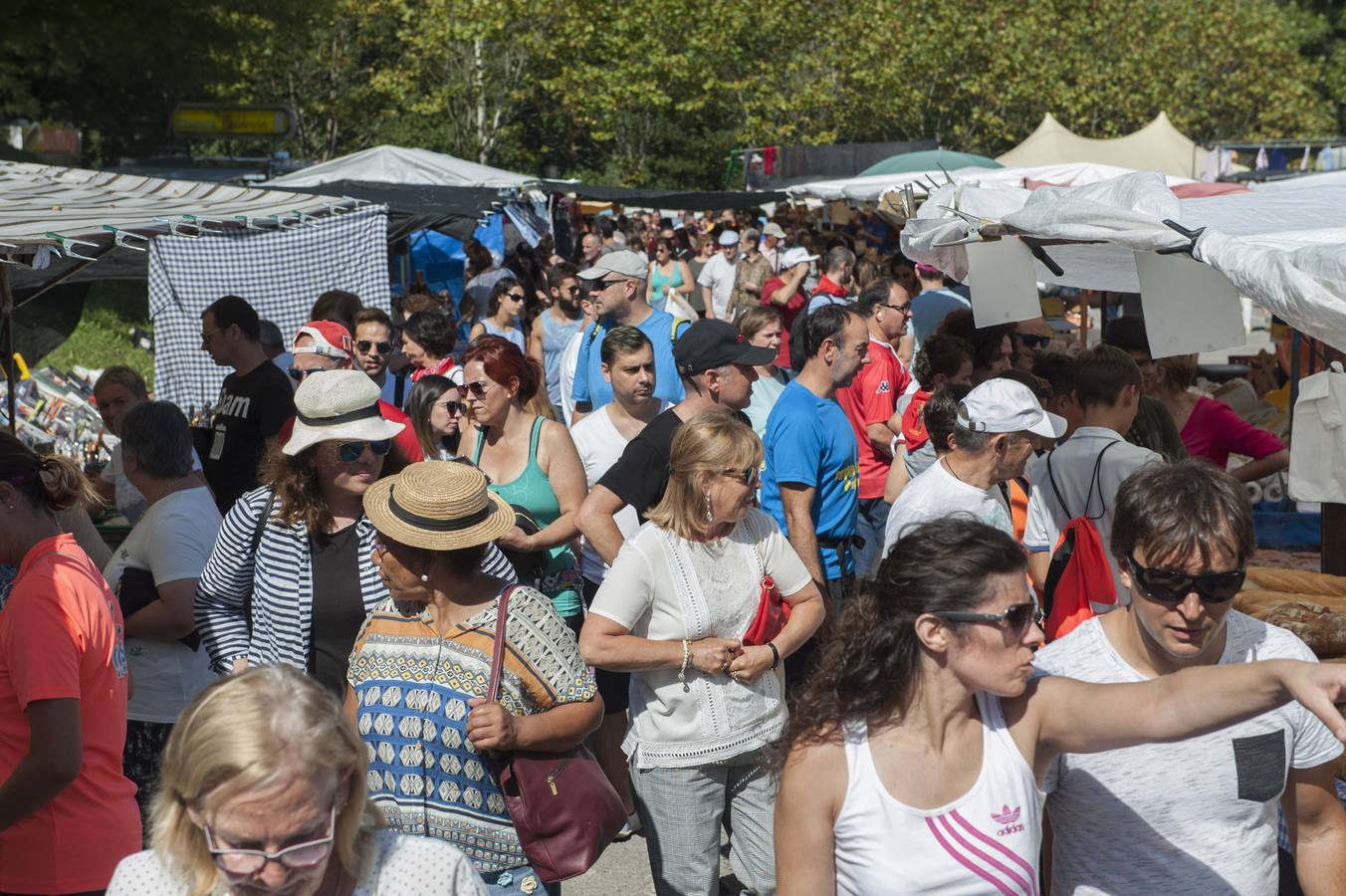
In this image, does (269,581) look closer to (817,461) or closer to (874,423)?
(817,461)

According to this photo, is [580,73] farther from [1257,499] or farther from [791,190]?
[1257,499]

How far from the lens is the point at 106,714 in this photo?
10.3 feet

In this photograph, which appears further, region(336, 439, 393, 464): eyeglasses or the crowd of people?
region(336, 439, 393, 464): eyeglasses

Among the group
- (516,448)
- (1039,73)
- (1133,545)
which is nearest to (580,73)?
(1039,73)

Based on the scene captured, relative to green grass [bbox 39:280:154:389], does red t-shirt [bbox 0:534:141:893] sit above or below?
above

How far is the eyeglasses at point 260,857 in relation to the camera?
1.96 metres

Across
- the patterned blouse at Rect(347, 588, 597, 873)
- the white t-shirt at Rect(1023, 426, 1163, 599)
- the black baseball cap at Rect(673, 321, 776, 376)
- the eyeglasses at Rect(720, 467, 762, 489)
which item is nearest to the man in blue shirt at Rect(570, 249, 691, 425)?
the black baseball cap at Rect(673, 321, 776, 376)

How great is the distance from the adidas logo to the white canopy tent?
14979mm

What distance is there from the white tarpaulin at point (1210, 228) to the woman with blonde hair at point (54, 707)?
2.97 meters

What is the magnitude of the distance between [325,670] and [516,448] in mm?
1631

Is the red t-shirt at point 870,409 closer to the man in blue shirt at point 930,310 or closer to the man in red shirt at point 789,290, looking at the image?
the man in blue shirt at point 930,310

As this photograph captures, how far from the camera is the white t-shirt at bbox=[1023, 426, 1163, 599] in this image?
4535mm

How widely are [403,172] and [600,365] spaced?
10.7 m

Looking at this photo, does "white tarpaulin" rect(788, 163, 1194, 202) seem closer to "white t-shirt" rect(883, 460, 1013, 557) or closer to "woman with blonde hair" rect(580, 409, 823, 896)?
"white t-shirt" rect(883, 460, 1013, 557)
